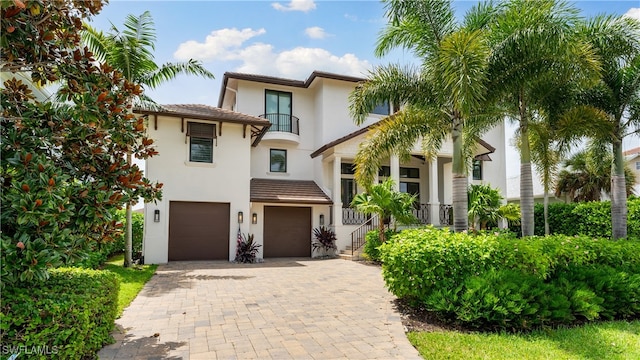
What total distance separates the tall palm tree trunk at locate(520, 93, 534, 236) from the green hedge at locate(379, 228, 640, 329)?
90.4 inches

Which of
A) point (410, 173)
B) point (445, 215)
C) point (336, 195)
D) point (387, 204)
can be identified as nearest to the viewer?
point (387, 204)

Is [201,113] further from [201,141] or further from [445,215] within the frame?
[445,215]

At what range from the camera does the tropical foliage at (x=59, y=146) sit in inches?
137

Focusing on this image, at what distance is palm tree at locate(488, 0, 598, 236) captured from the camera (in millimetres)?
8062

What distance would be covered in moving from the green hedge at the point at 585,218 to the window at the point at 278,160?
12.9m

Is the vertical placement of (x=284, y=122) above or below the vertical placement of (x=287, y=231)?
above

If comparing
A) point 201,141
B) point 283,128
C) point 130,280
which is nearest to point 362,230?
point 283,128

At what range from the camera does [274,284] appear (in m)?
9.72

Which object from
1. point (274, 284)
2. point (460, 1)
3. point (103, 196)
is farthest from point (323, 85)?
point (103, 196)

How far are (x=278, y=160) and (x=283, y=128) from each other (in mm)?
1708

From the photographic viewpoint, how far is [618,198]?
34.8ft

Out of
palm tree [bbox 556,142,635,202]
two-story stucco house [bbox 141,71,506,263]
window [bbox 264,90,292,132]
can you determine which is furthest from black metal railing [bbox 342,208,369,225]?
palm tree [bbox 556,142,635,202]

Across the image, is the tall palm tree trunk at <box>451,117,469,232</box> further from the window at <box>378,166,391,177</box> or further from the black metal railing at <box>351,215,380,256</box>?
the window at <box>378,166,391,177</box>

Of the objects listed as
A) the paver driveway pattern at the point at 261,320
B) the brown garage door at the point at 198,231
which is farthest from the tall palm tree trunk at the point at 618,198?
the brown garage door at the point at 198,231
